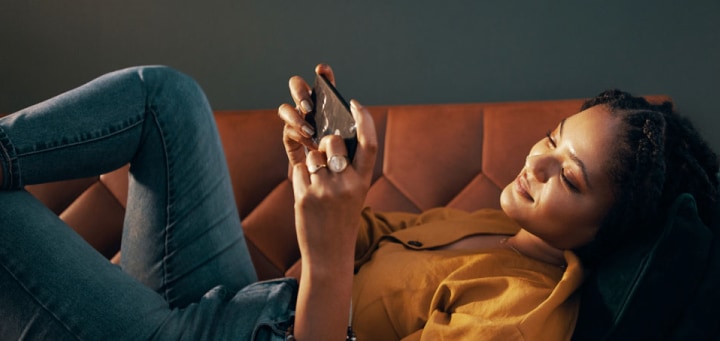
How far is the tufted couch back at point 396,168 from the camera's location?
1353 mm

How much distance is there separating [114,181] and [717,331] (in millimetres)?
1187

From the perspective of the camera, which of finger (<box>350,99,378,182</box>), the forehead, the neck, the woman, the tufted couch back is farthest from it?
the tufted couch back

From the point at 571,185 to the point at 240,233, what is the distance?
20.7 inches

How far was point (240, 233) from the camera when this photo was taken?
3.53 ft

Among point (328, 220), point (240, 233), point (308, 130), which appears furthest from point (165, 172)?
point (328, 220)

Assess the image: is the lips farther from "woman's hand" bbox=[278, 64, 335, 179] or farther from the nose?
"woman's hand" bbox=[278, 64, 335, 179]

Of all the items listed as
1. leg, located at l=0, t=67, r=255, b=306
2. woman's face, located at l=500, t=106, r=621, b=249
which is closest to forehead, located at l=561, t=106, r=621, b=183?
woman's face, located at l=500, t=106, r=621, b=249

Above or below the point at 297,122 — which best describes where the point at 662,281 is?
below

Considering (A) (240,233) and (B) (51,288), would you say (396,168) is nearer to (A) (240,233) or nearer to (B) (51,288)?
(A) (240,233)

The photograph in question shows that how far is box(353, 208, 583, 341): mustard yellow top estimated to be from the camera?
82cm

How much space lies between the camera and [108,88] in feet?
3.00

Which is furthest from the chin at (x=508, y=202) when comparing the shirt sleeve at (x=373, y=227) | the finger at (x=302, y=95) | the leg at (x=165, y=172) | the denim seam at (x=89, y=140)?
the denim seam at (x=89, y=140)

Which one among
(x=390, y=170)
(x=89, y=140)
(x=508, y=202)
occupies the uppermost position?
(x=89, y=140)

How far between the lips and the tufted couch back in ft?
1.24
